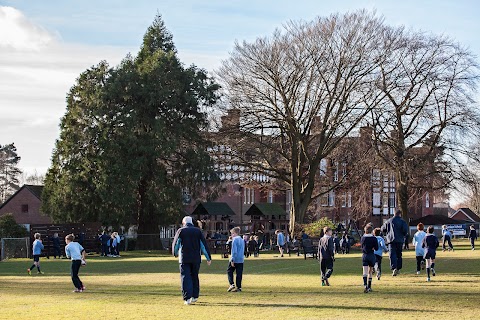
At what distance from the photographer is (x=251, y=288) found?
23359mm

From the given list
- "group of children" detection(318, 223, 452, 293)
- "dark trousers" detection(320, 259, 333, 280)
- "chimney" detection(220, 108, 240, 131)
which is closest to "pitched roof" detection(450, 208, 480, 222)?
"chimney" detection(220, 108, 240, 131)

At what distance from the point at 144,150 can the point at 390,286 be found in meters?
37.9

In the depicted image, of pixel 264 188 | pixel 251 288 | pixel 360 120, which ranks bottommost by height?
pixel 251 288

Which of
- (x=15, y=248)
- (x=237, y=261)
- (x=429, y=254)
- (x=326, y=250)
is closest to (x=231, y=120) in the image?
(x=15, y=248)

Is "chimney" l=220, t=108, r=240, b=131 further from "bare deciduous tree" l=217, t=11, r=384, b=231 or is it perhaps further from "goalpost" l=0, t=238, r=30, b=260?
"goalpost" l=0, t=238, r=30, b=260

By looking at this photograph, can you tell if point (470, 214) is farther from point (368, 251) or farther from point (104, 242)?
point (368, 251)

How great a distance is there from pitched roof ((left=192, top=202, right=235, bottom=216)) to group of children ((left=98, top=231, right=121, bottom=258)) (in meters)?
29.6

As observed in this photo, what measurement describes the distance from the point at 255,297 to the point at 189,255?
8.50ft

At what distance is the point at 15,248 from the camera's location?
52.7 metres

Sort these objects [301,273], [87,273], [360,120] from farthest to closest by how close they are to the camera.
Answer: [360,120], [87,273], [301,273]

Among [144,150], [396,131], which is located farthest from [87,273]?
[396,131]

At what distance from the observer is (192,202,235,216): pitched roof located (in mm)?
83938

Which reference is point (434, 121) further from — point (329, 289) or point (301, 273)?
point (329, 289)

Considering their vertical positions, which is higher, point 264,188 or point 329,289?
point 264,188
